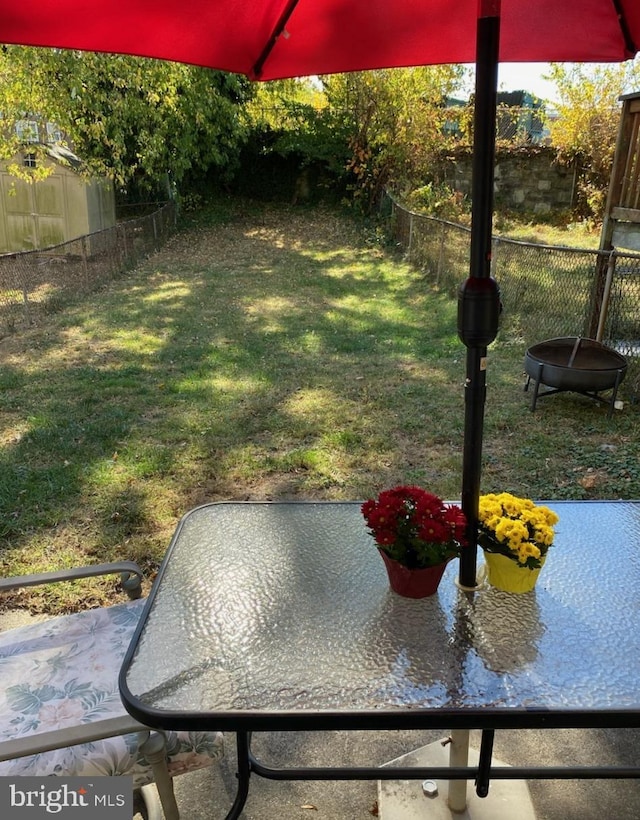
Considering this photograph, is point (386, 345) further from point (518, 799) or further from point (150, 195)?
point (150, 195)

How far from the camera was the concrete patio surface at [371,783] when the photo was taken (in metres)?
1.98

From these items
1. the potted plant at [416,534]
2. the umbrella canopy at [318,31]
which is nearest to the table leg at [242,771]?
the potted plant at [416,534]

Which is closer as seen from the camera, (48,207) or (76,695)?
(76,695)

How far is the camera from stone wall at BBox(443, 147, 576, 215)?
49.0 feet

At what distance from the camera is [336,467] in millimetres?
4199

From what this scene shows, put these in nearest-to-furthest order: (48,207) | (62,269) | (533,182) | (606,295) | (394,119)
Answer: (606,295) < (62,269) < (48,207) < (394,119) < (533,182)

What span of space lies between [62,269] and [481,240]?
8.99 metres

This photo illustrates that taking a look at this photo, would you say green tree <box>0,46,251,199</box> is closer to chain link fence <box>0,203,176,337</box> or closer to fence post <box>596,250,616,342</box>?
chain link fence <box>0,203,176,337</box>

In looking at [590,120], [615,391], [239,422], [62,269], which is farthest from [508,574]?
[590,120]

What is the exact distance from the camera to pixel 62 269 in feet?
29.9

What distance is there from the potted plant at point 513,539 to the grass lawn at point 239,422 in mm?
2118

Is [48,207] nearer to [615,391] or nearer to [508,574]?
[615,391]

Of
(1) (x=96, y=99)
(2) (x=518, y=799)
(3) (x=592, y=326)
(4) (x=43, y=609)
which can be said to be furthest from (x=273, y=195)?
(2) (x=518, y=799)

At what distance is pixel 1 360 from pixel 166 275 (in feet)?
16.9
